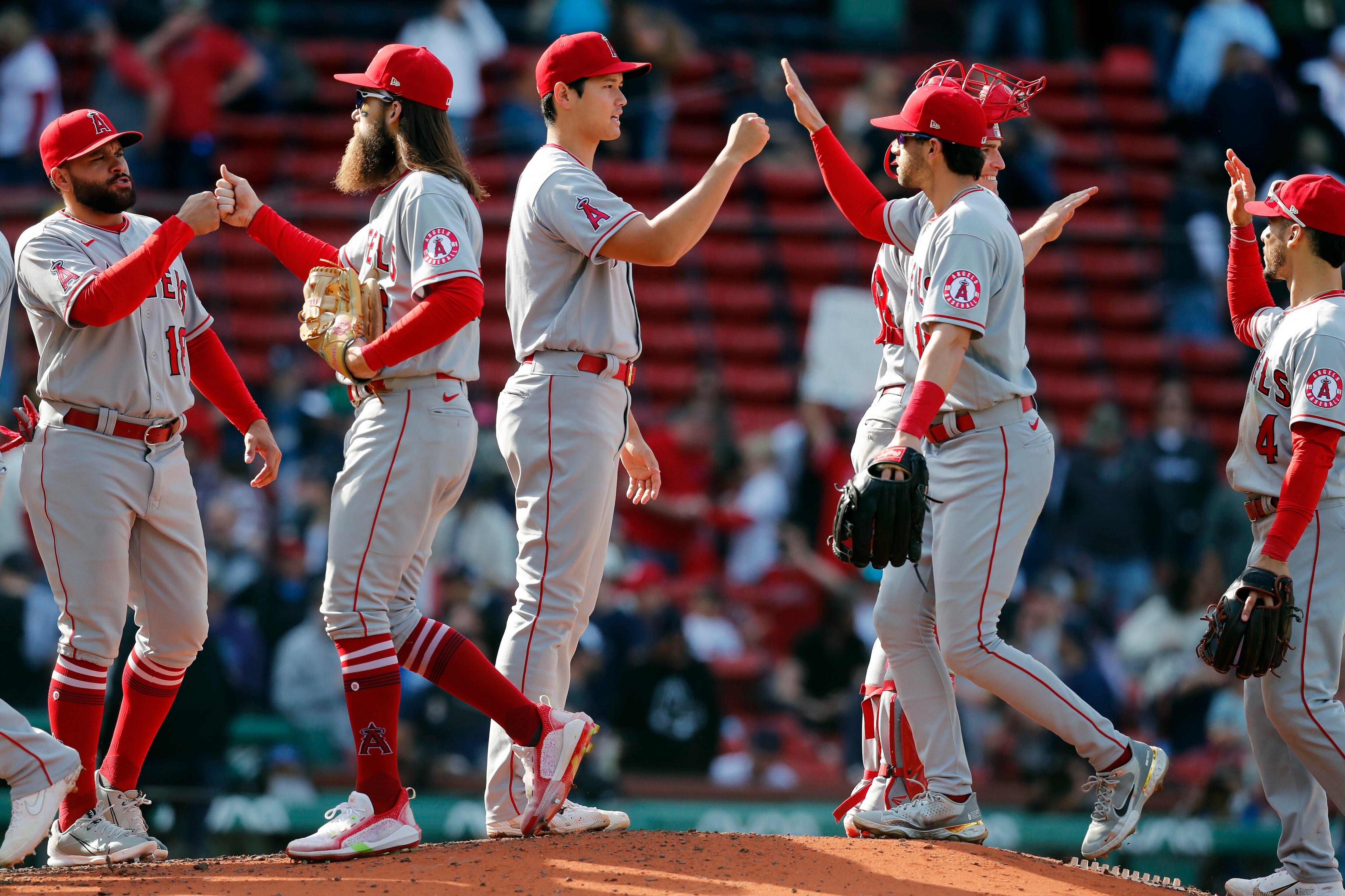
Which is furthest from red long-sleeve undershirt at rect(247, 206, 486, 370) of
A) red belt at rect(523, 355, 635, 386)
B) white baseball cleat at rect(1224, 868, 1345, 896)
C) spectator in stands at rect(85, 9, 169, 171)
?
spectator in stands at rect(85, 9, 169, 171)

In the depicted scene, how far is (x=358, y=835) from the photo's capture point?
3.78m

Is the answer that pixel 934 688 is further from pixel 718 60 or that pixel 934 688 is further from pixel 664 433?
pixel 718 60

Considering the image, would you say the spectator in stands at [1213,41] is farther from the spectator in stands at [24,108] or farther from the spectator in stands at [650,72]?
the spectator in stands at [24,108]

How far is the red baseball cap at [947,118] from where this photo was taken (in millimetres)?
4051

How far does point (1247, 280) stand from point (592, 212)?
2.13 meters

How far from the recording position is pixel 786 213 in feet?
38.6

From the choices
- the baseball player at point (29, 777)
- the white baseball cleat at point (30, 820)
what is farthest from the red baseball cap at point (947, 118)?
the white baseball cleat at point (30, 820)

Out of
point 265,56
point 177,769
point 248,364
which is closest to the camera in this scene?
point 177,769

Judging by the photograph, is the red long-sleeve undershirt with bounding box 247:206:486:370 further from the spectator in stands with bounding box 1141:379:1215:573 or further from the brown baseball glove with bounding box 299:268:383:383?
the spectator in stands with bounding box 1141:379:1215:573

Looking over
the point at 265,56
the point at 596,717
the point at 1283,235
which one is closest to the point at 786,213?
the point at 265,56


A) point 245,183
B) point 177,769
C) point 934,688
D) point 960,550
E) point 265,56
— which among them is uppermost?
point 265,56

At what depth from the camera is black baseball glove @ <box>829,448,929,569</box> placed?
371 centimetres

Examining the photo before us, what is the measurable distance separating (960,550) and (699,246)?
25.9 feet

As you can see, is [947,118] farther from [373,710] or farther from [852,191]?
[373,710]
